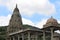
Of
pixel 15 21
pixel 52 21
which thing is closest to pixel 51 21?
pixel 52 21

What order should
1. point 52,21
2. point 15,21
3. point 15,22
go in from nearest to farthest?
1. point 52,21
2. point 15,22
3. point 15,21

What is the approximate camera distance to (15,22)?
76625mm

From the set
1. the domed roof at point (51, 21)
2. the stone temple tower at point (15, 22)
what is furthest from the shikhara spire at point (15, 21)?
the domed roof at point (51, 21)

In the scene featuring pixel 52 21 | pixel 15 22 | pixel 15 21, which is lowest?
pixel 52 21

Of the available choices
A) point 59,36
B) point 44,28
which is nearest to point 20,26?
point 59,36

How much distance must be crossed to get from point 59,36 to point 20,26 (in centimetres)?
2462

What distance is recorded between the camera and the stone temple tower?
7531 centimetres

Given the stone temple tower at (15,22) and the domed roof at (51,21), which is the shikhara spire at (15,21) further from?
the domed roof at (51,21)

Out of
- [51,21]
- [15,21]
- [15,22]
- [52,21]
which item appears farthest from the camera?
[15,21]

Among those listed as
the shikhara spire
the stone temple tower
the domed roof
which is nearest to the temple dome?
the domed roof

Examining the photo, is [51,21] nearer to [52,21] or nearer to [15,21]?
[52,21]

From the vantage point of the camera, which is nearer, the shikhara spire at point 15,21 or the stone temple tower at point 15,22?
the stone temple tower at point 15,22

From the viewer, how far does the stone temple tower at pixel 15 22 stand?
247 ft

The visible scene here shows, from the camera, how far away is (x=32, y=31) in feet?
184
